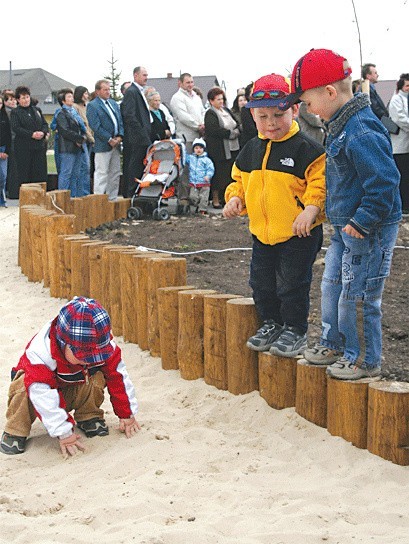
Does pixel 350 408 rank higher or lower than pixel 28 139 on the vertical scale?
lower

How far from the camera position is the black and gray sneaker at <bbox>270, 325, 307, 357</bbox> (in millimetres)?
4277

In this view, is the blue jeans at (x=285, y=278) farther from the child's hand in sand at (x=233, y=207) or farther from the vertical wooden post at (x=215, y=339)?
the vertical wooden post at (x=215, y=339)

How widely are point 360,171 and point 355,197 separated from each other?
0.16 metres

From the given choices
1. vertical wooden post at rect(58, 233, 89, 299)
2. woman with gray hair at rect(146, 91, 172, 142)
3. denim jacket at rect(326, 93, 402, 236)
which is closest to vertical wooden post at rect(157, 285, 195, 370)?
denim jacket at rect(326, 93, 402, 236)

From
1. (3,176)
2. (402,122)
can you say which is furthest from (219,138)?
(3,176)

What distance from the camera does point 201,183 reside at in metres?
11.5

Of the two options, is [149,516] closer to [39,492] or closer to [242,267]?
[39,492]

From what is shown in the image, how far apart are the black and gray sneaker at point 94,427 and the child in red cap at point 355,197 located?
46.8 inches

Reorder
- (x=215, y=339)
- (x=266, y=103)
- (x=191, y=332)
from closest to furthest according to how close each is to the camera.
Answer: (x=266, y=103)
(x=215, y=339)
(x=191, y=332)

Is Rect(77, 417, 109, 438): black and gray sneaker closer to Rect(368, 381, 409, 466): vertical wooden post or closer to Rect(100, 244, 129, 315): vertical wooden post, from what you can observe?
Rect(368, 381, 409, 466): vertical wooden post

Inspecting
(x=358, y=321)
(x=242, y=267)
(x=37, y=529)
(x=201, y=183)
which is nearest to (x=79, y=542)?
(x=37, y=529)

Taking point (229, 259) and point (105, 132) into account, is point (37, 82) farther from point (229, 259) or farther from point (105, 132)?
point (229, 259)

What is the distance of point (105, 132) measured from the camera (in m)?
11.2

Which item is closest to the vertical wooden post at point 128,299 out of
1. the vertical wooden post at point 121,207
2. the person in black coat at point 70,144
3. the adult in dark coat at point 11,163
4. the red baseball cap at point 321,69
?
the red baseball cap at point 321,69
